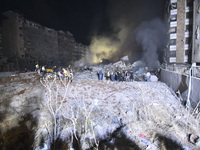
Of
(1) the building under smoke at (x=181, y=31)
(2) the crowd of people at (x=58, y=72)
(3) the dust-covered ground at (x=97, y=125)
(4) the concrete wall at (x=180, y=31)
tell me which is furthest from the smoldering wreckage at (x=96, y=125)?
(1) the building under smoke at (x=181, y=31)

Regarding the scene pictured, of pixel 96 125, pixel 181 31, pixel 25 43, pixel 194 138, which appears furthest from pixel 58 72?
pixel 25 43

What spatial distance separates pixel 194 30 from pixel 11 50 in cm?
4233

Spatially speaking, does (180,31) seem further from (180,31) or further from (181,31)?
(181,31)

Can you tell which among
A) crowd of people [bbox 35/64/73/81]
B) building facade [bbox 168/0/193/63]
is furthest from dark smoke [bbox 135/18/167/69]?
crowd of people [bbox 35/64/73/81]

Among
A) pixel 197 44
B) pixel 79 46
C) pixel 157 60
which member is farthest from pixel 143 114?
pixel 79 46

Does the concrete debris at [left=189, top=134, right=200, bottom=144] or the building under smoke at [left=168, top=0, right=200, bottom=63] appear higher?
the building under smoke at [left=168, top=0, right=200, bottom=63]

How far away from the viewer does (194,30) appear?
18312mm

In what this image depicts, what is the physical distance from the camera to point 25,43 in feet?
107

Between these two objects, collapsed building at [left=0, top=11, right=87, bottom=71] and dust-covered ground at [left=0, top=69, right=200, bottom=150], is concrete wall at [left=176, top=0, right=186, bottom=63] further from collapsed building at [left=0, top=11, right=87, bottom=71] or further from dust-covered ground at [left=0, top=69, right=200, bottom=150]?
collapsed building at [left=0, top=11, right=87, bottom=71]

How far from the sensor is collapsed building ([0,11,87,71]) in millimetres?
30653

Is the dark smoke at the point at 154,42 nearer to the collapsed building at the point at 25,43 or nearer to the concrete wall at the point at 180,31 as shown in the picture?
the concrete wall at the point at 180,31

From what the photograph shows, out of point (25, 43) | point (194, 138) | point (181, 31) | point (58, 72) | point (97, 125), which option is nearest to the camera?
point (194, 138)

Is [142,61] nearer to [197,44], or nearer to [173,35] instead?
[173,35]

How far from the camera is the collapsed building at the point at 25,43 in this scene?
3065 cm
